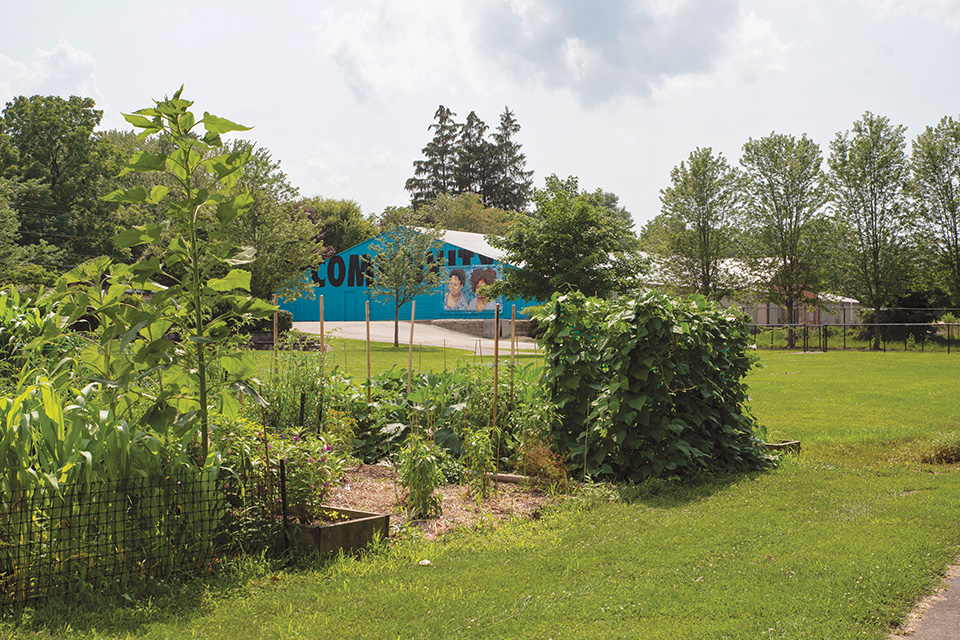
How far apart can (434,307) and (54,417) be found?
3890 cm

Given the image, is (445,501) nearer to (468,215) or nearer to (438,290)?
(438,290)

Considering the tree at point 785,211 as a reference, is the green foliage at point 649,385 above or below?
below

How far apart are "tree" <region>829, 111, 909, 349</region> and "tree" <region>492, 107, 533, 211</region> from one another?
4155 centimetres

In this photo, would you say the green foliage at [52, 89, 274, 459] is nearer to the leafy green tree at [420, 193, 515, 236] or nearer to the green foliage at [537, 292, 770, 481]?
the green foliage at [537, 292, 770, 481]

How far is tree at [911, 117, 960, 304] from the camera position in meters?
33.5

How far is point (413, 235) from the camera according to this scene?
103 ft

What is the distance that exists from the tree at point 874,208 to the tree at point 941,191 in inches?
27.8

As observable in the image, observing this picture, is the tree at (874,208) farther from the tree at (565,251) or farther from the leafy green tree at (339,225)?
the leafy green tree at (339,225)

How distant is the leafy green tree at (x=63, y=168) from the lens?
133 ft

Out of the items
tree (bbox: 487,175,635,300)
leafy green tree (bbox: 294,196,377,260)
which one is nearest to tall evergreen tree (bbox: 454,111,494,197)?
leafy green tree (bbox: 294,196,377,260)

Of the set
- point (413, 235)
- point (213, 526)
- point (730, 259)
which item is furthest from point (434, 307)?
point (213, 526)

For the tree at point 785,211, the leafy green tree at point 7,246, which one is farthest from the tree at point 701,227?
the leafy green tree at point 7,246

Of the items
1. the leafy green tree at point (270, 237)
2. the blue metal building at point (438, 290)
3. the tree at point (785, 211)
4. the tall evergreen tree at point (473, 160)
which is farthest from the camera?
the tall evergreen tree at point (473, 160)

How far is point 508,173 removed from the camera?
75250 millimetres
